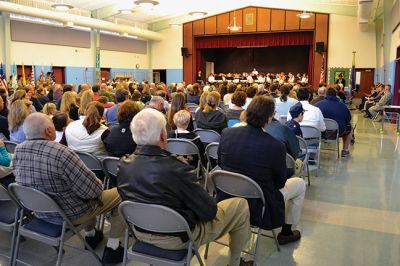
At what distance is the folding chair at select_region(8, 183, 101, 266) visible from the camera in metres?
2.36

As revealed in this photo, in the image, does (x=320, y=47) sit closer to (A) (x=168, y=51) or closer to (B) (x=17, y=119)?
(A) (x=168, y=51)

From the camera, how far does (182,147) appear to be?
4.16m

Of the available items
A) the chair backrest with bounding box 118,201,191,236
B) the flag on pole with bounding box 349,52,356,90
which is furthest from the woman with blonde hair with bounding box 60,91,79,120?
the flag on pole with bounding box 349,52,356,90

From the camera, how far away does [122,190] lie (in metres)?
2.23

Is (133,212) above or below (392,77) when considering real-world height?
below

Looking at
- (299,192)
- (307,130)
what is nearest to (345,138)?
(307,130)

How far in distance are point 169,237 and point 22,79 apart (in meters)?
14.4

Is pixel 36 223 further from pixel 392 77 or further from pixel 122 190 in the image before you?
pixel 392 77

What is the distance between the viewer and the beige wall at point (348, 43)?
17656 mm

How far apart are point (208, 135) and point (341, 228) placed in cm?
197

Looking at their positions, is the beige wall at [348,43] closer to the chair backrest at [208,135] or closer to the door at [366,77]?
the door at [366,77]

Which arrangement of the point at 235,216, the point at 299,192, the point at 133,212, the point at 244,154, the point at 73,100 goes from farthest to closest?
the point at 73,100
the point at 299,192
the point at 244,154
the point at 235,216
the point at 133,212

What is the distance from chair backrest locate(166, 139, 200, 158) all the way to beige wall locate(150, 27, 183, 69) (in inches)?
710

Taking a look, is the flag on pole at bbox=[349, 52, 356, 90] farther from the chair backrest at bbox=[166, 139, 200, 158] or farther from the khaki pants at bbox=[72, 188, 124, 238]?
the khaki pants at bbox=[72, 188, 124, 238]
